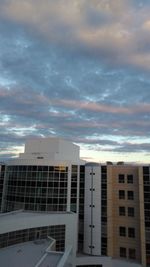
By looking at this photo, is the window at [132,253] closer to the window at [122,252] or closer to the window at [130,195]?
the window at [122,252]

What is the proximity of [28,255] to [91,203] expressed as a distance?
23092mm

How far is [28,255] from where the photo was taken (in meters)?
29.7

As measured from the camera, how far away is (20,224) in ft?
120

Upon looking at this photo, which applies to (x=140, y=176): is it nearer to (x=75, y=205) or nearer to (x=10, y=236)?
(x=75, y=205)

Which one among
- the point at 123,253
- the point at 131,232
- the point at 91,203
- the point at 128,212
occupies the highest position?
the point at 91,203

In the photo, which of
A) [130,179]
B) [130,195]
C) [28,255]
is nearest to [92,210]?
[130,195]

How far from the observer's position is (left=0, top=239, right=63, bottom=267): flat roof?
25.8 meters

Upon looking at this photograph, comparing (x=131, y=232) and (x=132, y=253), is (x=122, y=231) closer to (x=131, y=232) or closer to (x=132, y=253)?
(x=131, y=232)

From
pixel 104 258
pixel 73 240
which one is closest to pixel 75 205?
pixel 73 240

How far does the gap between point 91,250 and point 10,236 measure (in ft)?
68.8

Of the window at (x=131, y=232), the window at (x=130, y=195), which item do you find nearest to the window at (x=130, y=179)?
the window at (x=130, y=195)

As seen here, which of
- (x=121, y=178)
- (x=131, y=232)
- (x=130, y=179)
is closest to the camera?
(x=131, y=232)

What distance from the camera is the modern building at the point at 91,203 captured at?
46.8m

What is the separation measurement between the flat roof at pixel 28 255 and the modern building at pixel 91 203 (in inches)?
381
